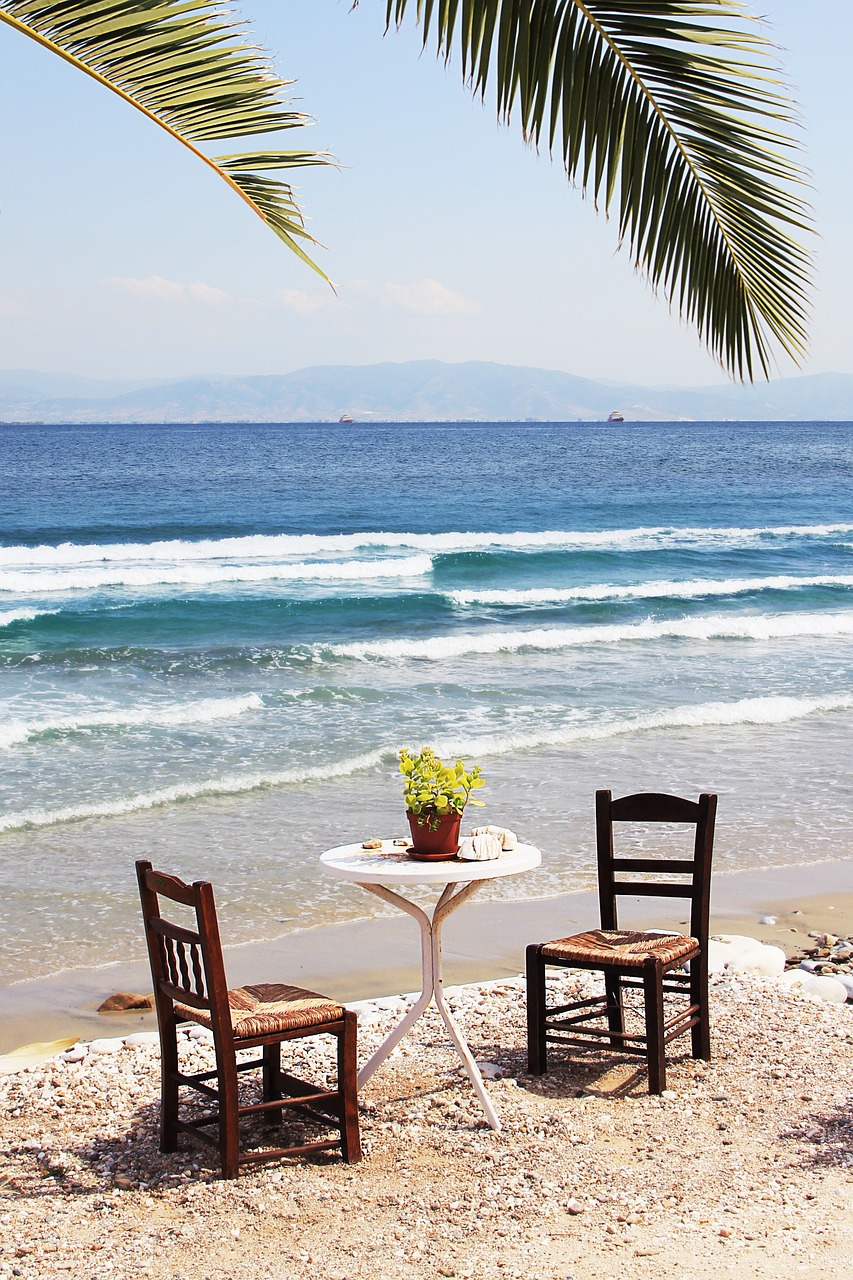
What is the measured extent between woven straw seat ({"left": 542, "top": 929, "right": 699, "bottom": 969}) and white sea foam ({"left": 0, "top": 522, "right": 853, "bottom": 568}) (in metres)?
→ 24.6

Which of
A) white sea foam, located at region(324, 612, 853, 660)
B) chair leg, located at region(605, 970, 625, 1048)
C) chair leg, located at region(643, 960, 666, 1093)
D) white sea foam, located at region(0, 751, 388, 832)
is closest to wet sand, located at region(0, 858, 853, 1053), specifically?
chair leg, located at region(605, 970, 625, 1048)

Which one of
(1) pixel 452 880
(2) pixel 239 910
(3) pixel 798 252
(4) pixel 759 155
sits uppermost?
(4) pixel 759 155

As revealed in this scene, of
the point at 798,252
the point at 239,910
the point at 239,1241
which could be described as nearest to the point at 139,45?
the point at 798,252

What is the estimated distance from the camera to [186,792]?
412 inches

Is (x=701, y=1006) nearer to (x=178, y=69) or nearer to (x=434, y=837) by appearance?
(x=434, y=837)

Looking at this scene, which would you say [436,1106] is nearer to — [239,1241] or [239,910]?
[239,1241]

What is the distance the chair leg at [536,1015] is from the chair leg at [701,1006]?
65 centimetres

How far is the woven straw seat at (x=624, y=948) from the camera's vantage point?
4797mm

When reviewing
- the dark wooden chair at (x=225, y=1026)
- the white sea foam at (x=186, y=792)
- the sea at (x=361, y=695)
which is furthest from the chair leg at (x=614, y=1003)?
the white sea foam at (x=186, y=792)

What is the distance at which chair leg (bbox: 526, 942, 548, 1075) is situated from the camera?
16.1 feet

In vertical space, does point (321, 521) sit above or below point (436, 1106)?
above

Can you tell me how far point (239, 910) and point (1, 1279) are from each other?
14.2 ft

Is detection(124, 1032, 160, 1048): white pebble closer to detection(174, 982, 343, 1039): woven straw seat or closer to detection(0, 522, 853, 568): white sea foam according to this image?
detection(174, 982, 343, 1039): woven straw seat

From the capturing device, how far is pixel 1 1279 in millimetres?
3422
